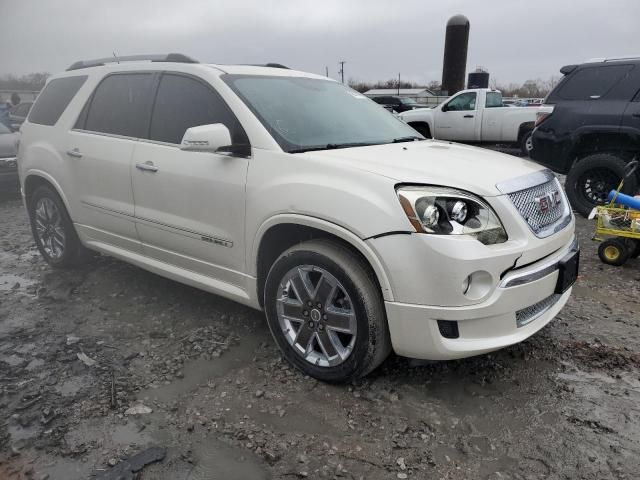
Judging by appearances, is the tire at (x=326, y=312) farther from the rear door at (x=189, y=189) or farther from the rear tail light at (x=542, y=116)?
the rear tail light at (x=542, y=116)

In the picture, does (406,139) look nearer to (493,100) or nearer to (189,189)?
(189,189)

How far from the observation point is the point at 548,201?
9.70 ft

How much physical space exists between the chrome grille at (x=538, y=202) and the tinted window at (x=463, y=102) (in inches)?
446

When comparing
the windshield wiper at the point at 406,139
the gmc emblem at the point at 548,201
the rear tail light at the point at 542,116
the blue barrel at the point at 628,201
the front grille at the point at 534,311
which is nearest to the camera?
the front grille at the point at 534,311

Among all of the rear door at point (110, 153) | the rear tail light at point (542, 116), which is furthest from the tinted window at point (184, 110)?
the rear tail light at point (542, 116)

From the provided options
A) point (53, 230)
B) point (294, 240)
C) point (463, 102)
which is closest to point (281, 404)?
point (294, 240)

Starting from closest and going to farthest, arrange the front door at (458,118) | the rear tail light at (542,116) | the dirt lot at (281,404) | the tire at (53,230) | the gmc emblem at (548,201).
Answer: the dirt lot at (281,404), the gmc emblem at (548,201), the tire at (53,230), the rear tail light at (542,116), the front door at (458,118)

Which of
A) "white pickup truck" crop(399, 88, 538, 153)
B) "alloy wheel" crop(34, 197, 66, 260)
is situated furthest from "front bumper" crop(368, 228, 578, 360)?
"white pickup truck" crop(399, 88, 538, 153)

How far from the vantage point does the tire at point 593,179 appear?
639cm

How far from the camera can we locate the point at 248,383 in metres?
2.97

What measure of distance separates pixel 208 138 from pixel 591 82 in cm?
587

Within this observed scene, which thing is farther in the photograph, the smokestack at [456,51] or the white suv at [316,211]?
the smokestack at [456,51]

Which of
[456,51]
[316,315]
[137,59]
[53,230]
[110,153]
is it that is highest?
[456,51]

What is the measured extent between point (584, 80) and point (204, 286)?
5.99 meters
